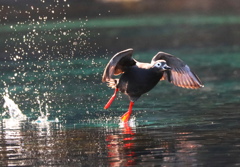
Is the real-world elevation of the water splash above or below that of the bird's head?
below

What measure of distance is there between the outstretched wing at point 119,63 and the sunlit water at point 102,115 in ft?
3.29

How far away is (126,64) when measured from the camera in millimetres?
15117

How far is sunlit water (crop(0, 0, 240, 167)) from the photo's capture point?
11078mm

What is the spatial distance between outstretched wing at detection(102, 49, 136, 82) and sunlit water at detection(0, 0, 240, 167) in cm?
100

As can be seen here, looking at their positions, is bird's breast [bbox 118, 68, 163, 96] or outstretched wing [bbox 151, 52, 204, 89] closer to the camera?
bird's breast [bbox 118, 68, 163, 96]

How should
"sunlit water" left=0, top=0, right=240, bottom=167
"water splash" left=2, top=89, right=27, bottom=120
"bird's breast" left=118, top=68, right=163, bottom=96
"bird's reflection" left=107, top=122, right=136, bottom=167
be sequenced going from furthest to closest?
1. "water splash" left=2, top=89, right=27, bottom=120
2. "bird's breast" left=118, top=68, right=163, bottom=96
3. "sunlit water" left=0, top=0, right=240, bottom=167
4. "bird's reflection" left=107, top=122, right=136, bottom=167

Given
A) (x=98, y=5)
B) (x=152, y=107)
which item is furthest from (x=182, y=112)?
(x=98, y=5)

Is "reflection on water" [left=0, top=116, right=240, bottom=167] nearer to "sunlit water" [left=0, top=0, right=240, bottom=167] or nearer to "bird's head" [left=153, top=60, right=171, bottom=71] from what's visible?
"sunlit water" [left=0, top=0, right=240, bottom=167]

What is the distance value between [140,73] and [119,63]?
0.57 metres

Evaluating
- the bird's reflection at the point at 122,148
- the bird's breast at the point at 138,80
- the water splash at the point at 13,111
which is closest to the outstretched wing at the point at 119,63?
the bird's breast at the point at 138,80

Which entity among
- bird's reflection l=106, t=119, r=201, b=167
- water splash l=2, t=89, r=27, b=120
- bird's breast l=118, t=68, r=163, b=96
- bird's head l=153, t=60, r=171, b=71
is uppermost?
bird's head l=153, t=60, r=171, b=71

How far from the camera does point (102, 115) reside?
15.8 metres

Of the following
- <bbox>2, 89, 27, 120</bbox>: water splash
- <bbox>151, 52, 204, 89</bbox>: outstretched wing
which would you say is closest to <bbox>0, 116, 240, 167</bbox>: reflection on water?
<bbox>2, 89, 27, 120</bbox>: water splash

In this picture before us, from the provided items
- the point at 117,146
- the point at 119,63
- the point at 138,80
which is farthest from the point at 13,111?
the point at 117,146
